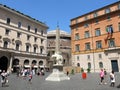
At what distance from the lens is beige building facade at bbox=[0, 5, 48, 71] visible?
36.4 metres

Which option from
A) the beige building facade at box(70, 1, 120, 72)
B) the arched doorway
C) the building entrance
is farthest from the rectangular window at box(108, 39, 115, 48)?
the arched doorway

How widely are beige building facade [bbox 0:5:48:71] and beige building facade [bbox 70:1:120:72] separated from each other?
1074 centimetres

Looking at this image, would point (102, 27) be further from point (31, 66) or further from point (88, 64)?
point (31, 66)

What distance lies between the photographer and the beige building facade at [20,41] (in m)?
36.4

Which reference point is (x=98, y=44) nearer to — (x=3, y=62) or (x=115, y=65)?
(x=115, y=65)

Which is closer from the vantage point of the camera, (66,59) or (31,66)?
(31,66)

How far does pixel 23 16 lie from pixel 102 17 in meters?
21.9

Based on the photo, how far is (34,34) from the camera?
4541cm

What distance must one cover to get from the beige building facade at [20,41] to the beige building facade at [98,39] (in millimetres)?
10737

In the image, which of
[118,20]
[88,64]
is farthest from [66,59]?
[118,20]

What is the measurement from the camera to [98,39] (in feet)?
135

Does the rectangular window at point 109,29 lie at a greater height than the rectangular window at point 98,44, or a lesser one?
greater

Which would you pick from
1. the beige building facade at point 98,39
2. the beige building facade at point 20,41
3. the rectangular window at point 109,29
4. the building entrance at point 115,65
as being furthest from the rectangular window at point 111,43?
the beige building facade at point 20,41

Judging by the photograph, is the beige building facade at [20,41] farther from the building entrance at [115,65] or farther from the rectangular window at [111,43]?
the building entrance at [115,65]
